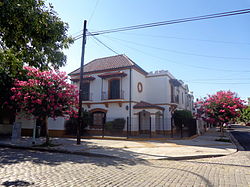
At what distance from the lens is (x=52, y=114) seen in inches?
413

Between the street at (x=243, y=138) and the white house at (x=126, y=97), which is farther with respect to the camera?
the white house at (x=126, y=97)

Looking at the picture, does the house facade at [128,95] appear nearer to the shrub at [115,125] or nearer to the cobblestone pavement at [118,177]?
the shrub at [115,125]

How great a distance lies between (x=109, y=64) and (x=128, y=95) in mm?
5121

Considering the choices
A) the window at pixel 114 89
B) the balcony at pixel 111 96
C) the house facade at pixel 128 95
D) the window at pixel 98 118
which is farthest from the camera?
the window at pixel 98 118

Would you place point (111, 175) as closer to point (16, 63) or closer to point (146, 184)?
point (146, 184)

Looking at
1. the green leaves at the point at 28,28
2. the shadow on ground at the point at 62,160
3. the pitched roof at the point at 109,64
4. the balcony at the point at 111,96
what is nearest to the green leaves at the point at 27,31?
the green leaves at the point at 28,28

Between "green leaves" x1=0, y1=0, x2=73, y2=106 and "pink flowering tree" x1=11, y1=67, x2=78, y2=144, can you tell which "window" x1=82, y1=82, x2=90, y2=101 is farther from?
"green leaves" x1=0, y1=0, x2=73, y2=106

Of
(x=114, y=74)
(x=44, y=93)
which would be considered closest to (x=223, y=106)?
(x=114, y=74)

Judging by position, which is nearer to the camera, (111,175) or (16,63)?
(111,175)

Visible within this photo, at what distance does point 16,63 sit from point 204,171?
7224mm

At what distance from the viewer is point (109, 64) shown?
2198cm

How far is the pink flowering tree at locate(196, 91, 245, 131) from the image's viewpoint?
1434 centimetres

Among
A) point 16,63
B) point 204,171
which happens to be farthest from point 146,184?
point 16,63

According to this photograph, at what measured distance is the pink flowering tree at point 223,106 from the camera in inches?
564
